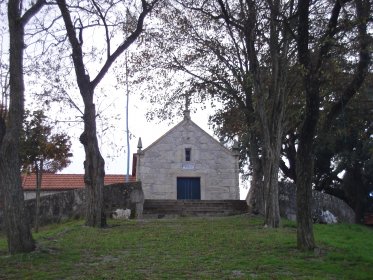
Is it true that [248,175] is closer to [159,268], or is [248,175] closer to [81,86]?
[81,86]

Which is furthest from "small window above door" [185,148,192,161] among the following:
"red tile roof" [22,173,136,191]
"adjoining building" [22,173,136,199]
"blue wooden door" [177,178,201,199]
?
"adjoining building" [22,173,136,199]

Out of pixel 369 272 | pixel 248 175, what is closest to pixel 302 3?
pixel 369 272

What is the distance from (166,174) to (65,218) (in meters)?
10.0

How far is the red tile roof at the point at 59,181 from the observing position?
34.9 m

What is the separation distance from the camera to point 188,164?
3084 centimetres

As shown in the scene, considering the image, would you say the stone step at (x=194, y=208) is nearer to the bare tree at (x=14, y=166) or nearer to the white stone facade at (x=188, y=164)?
the white stone facade at (x=188, y=164)

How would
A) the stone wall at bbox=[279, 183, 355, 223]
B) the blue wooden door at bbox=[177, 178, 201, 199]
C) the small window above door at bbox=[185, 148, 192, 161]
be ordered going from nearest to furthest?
the stone wall at bbox=[279, 183, 355, 223] → the blue wooden door at bbox=[177, 178, 201, 199] → the small window above door at bbox=[185, 148, 192, 161]

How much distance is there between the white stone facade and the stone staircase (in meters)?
5.09

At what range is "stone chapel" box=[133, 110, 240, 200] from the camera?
30141 millimetres

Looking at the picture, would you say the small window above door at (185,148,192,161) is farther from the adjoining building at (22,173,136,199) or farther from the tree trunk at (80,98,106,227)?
the tree trunk at (80,98,106,227)

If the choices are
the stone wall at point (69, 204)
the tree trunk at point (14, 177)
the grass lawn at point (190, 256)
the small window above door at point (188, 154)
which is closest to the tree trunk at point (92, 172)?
the grass lawn at point (190, 256)

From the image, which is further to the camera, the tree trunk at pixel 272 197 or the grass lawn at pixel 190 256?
the tree trunk at pixel 272 197

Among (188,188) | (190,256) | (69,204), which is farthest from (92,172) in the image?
(188,188)

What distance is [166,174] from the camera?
3034 cm
